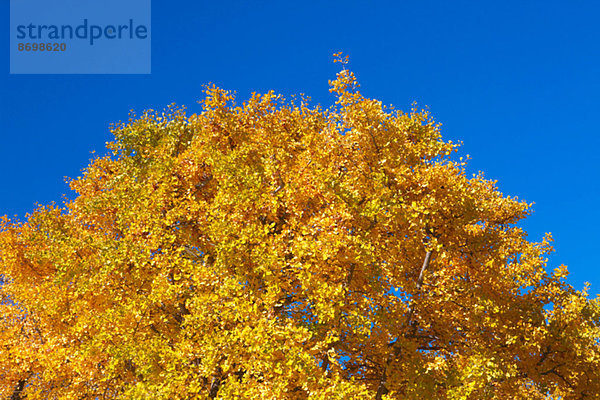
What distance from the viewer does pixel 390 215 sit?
18.0 metres

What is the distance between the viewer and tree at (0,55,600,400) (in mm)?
16719

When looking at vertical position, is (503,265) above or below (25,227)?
below

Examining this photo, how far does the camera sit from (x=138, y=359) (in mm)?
17969

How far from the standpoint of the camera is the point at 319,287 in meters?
16.5

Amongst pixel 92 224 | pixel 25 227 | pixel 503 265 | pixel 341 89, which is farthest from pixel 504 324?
pixel 25 227

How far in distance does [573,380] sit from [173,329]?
17749mm

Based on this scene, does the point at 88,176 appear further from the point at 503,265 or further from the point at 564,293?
the point at 564,293

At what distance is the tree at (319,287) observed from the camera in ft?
54.9

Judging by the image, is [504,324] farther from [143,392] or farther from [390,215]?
[143,392]

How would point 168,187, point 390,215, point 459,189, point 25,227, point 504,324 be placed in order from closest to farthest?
A: point 390,215 < point 459,189 < point 504,324 < point 168,187 < point 25,227

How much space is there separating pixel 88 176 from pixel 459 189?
23394mm

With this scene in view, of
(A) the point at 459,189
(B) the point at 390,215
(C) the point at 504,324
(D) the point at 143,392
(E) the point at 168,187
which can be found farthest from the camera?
(E) the point at 168,187

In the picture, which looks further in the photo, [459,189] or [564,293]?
[564,293]

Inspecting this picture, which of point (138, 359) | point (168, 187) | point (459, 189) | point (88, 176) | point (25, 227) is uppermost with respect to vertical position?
point (88, 176)
